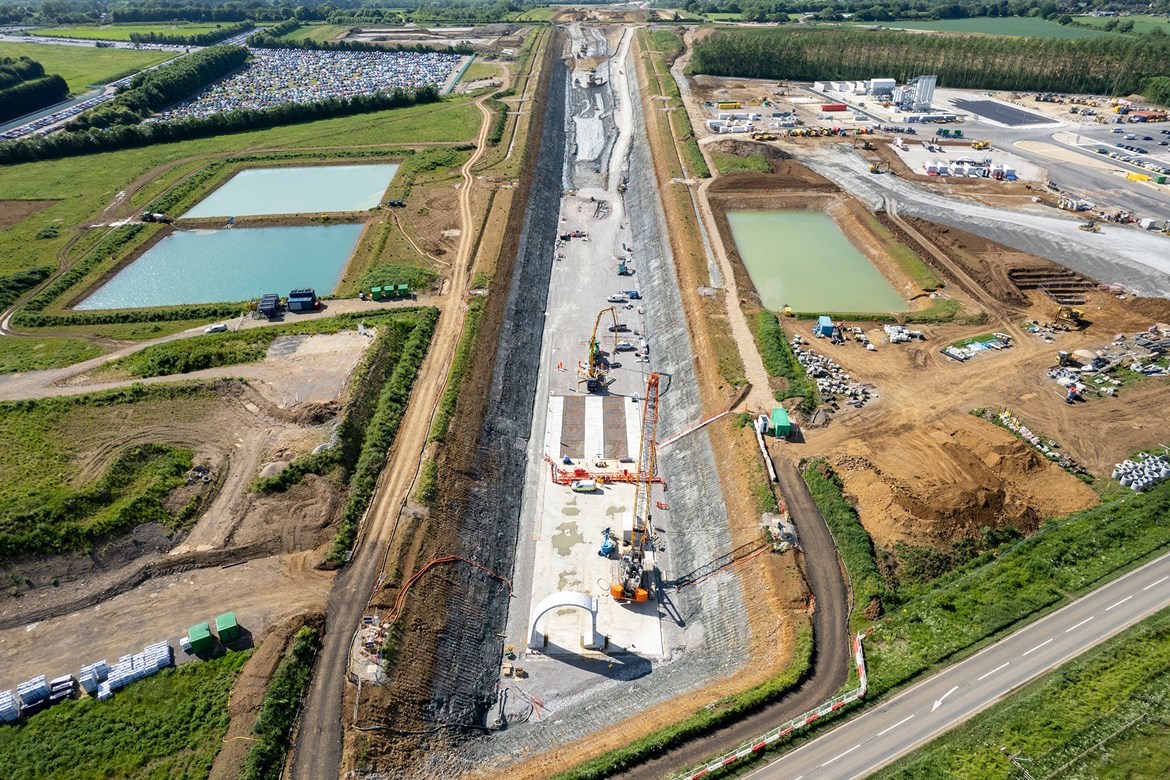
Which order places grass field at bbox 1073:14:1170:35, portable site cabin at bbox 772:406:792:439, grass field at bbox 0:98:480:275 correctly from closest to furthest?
1. portable site cabin at bbox 772:406:792:439
2. grass field at bbox 0:98:480:275
3. grass field at bbox 1073:14:1170:35

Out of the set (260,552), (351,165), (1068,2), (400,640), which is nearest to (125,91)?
(351,165)

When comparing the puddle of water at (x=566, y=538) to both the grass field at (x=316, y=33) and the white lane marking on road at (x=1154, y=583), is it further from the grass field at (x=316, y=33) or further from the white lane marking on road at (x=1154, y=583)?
the grass field at (x=316, y=33)

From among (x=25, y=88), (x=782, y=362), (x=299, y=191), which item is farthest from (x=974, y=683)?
(x=25, y=88)

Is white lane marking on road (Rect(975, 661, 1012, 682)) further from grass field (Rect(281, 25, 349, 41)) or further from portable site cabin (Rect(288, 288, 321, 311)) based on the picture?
grass field (Rect(281, 25, 349, 41))

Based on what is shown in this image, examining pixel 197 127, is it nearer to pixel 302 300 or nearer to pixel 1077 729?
pixel 302 300

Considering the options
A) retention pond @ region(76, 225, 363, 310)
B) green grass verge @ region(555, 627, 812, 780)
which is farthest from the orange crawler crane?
A: retention pond @ region(76, 225, 363, 310)
